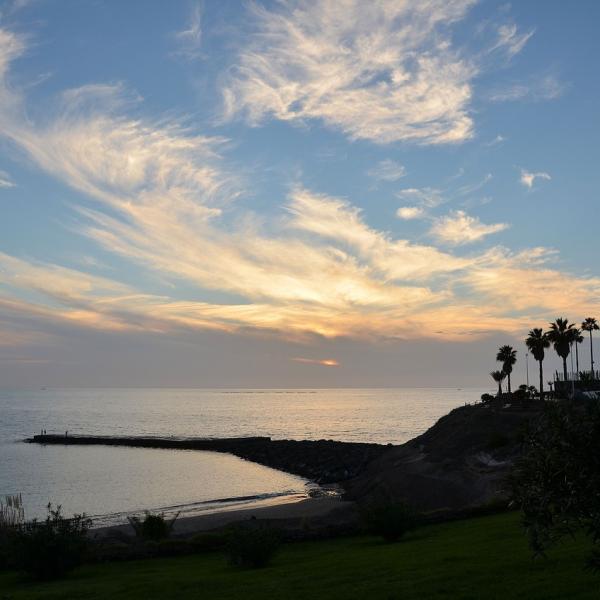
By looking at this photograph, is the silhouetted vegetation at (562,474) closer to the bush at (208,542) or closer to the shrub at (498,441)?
the bush at (208,542)

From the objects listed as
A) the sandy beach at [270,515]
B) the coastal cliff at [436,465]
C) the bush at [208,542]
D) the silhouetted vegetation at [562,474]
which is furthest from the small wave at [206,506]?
the silhouetted vegetation at [562,474]

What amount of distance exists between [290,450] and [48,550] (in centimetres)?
9053

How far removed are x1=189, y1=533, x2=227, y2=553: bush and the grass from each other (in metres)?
0.95

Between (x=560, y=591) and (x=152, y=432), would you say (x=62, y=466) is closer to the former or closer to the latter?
(x=152, y=432)

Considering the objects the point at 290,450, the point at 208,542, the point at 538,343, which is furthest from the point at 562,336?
the point at 208,542

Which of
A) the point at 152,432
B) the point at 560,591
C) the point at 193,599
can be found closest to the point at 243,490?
the point at 193,599

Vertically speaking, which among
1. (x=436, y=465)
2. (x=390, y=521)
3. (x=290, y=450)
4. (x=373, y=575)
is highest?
(x=373, y=575)

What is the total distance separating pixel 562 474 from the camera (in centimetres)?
1083

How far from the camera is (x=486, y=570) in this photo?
Answer: 1941cm

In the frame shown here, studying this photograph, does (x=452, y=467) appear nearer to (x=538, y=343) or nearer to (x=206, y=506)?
(x=206, y=506)

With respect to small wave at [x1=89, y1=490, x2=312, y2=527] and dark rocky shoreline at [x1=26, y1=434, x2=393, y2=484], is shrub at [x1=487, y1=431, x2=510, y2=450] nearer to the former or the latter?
small wave at [x1=89, y1=490, x2=312, y2=527]

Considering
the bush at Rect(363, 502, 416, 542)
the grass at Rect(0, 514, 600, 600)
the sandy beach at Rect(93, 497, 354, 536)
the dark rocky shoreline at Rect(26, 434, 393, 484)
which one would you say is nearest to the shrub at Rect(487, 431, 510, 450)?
the sandy beach at Rect(93, 497, 354, 536)

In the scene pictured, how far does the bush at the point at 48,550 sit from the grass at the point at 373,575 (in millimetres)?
669

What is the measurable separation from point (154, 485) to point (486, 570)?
2569 inches
